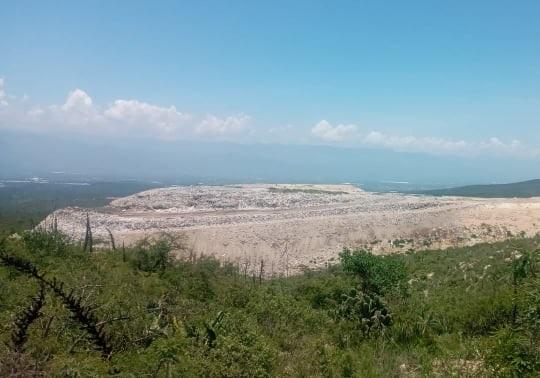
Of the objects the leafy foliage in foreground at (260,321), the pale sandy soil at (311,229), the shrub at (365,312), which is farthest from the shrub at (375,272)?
the pale sandy soil at (311,229)

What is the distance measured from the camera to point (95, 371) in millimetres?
5957

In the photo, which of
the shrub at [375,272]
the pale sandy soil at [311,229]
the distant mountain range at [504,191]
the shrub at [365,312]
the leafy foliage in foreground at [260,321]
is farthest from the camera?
the distant mountain range at [504,191]

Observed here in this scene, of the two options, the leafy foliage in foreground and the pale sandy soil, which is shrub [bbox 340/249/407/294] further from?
the pale sandy soil

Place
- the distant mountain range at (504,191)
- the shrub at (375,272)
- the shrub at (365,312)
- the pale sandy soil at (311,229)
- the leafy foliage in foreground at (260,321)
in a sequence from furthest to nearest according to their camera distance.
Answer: the distant mountain range at (504,191), the pale sandy soil at (311,229), the shrub at (375,272), the shrub at (365,312), the leafy foliage in foreground at (260,321)

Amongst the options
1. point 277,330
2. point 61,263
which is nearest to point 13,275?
point 61,263

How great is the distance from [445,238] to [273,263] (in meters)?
16.5

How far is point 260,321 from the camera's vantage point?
48.1 ft

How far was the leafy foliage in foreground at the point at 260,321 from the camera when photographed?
6959mm

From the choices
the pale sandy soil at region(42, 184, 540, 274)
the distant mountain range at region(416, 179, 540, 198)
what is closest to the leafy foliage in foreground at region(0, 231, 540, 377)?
the pale sandy soil at region(42, 184, 540, 274)

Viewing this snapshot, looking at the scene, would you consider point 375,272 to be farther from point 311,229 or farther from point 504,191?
point 504,191

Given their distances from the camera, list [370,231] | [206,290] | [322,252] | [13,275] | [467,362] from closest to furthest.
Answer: [467,362], [13,275], [206,290], [322,252], [370,231]

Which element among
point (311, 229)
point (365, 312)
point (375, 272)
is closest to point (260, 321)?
point (365, 312)

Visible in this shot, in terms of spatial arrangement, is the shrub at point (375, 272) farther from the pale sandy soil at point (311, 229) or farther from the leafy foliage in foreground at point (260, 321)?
the pale sandy soil at point (311, 229)

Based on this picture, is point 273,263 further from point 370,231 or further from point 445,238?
point 445,238
